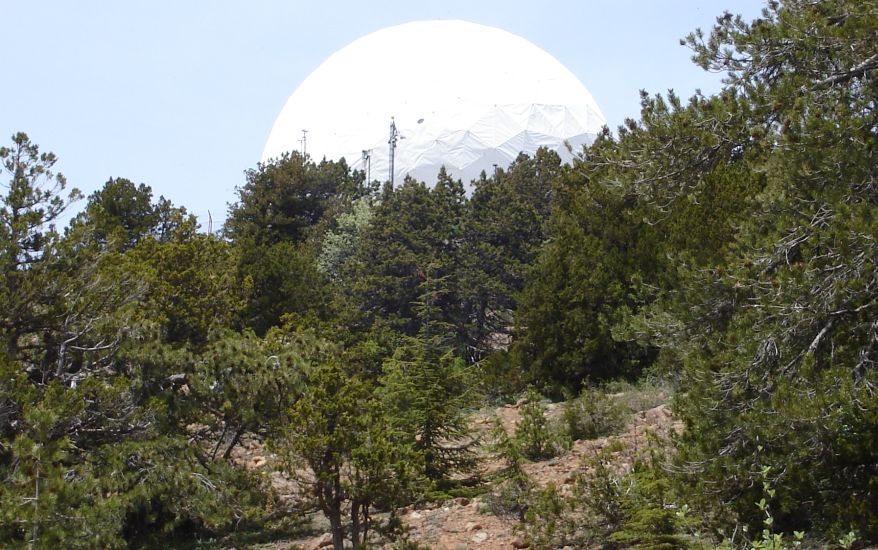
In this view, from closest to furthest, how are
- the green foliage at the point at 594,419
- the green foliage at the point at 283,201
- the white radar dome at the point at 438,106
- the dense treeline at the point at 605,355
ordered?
the dense treeline at the point at 605,355 < the green foliage at the point at 594,419 < the green foliage at the point at 283,201 < the white radar dome at the point at 438,106

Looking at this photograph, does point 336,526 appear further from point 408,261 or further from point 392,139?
point 392,139

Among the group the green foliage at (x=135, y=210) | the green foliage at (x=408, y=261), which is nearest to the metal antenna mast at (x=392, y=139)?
the green foliage at (x=408, y=261)

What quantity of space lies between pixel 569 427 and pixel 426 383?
280 cm

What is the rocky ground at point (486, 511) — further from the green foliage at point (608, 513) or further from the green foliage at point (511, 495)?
the green foliage at point (608, 513)

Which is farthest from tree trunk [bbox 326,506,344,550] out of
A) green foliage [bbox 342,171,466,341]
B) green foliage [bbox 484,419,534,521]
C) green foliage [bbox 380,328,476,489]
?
green foliage [bbox 342,171,466,341]

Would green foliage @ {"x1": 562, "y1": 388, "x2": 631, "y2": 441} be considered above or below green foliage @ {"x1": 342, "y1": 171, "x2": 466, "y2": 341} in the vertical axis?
below

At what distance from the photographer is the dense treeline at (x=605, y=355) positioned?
287 inches

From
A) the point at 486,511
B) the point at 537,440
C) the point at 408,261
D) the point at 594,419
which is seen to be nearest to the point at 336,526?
the point at 486,511

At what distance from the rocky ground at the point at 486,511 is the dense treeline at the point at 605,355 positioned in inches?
15.4

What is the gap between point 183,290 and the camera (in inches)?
581

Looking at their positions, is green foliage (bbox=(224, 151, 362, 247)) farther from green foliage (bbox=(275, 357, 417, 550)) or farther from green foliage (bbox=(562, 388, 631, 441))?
green foliage (bbox=(275, 357, 417, 550))

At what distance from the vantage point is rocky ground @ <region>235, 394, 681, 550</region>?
387 inches

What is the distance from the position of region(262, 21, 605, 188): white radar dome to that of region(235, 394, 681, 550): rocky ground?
102 ft

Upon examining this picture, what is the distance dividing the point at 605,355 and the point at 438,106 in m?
30.0
